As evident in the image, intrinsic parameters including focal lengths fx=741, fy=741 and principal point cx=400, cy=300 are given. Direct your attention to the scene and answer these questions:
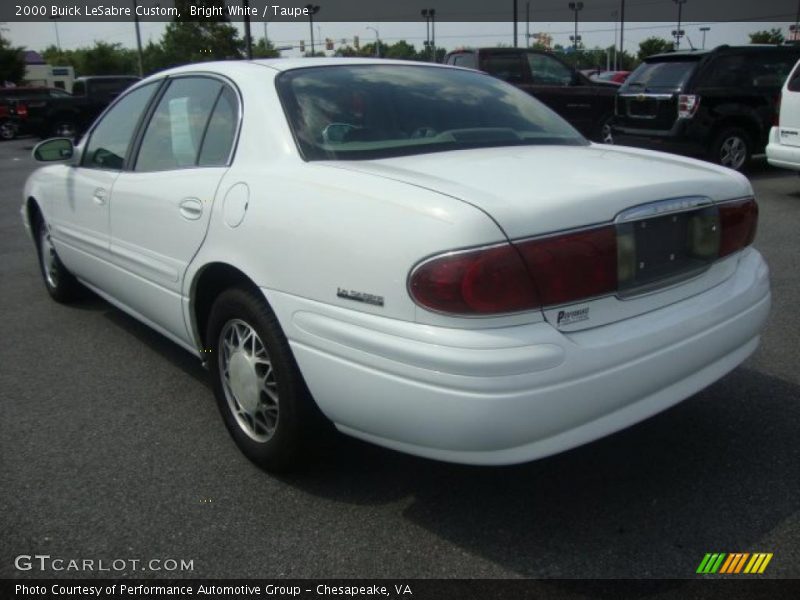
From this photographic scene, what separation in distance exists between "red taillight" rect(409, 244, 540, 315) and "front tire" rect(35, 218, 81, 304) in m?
3.62

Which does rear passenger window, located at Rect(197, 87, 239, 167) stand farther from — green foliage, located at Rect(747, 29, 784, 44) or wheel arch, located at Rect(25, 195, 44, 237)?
green foliage, located at Rect(747, 29, 784, 44)

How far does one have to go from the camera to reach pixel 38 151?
4.27m

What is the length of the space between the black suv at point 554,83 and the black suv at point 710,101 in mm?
2048

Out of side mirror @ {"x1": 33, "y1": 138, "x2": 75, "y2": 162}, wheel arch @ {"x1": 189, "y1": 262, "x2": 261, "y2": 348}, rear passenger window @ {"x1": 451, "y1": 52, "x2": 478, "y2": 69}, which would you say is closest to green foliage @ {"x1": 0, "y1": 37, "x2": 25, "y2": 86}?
rear passenger window @ {"x1": 451, "y1": 52, "x2": 478, "y2": 69}

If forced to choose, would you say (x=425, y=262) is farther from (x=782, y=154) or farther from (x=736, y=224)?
(x=782, y=154)

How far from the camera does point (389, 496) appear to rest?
266 centimetres

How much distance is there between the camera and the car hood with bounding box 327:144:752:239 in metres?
2.11

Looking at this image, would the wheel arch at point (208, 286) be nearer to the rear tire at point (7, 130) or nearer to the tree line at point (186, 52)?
the tree line at point (186, 52)

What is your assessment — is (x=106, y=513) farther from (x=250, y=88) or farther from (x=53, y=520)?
(x=250, y=88)

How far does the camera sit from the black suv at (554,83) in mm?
12414

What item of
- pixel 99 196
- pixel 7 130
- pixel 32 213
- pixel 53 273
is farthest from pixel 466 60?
pixel 7 130

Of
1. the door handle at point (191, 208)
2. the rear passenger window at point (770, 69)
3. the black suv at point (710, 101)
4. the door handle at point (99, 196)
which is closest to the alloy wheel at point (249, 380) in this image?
the door handle at point (191, 208)

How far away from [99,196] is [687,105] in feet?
26.3

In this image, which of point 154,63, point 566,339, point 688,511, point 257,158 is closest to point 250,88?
point 257,158
